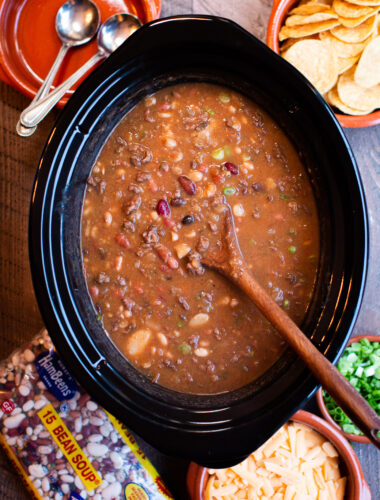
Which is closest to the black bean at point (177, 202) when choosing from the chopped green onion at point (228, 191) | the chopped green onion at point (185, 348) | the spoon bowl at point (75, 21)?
the chopped green onion at point (228, 191)

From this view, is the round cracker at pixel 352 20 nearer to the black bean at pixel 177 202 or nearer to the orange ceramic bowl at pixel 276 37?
the orange ceramic bowl at pixel 276 37

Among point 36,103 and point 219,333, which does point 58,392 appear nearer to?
point 219,333

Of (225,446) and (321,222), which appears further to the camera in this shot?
(321,222)

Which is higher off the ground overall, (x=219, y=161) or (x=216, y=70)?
(x=216, y=70)

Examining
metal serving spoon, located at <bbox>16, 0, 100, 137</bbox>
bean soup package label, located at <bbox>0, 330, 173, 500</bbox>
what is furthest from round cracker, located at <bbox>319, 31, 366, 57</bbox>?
bean soup package label, located at <bbox>0, 330, 173, 500</bbox>

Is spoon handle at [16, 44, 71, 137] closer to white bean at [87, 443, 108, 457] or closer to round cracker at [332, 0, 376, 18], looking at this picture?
round cracker at [332, 0, 376, 18]

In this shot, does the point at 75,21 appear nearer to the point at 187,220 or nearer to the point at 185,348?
the point at 187,220

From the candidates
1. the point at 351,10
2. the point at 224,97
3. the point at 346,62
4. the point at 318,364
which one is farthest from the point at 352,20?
the point at 318,364

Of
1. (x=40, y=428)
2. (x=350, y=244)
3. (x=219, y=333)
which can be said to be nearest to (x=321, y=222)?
(x=350, y=244)
